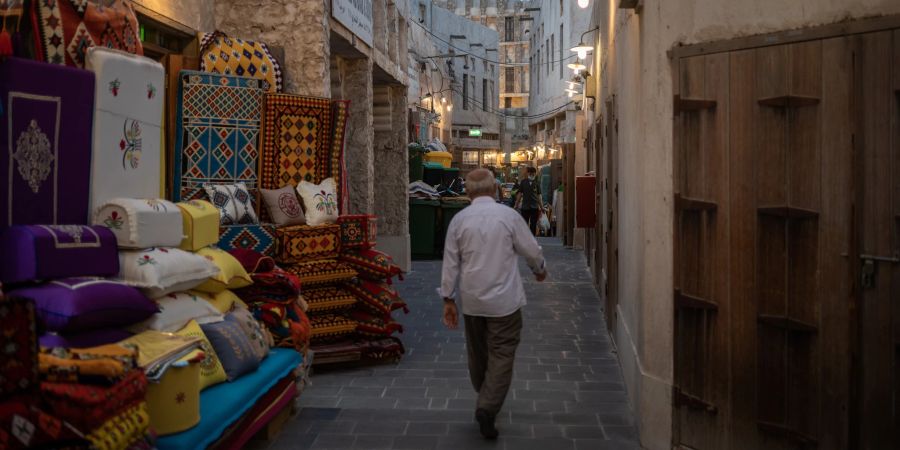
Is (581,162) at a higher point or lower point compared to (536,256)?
higher

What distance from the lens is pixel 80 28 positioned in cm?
423

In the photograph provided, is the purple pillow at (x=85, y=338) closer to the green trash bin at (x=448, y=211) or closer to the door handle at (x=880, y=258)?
the door handle at (x=880, y=258)

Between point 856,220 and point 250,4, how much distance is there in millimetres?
5950

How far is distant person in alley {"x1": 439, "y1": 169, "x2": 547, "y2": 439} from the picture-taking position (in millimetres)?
4934

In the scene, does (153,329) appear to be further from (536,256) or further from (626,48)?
(626,48)

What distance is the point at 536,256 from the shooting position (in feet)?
16.4

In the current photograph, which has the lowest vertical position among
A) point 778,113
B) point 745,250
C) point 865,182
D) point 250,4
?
point 745,250

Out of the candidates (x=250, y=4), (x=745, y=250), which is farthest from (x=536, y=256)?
(x=250, y=4)

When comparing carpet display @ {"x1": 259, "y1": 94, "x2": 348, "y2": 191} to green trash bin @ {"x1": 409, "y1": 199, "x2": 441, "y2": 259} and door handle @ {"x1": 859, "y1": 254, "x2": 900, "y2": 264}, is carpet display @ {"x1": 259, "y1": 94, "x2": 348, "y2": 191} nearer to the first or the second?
door handle @ {"x1": 859, "y1": 254, "x2": 900, "y2": 264}

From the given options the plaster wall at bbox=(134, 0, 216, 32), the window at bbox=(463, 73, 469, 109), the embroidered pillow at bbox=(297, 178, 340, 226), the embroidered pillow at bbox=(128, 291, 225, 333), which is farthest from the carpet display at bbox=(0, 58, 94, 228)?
the window at bbox=(463, 73, 469, 109)

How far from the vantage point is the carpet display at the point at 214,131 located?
619 centimetres

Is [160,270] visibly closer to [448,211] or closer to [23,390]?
[23,390]

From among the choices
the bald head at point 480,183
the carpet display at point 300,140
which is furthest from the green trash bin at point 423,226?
the bald head at point 480,183

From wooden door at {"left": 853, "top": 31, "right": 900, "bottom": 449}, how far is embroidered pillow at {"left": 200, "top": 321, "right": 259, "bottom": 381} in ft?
9.85
